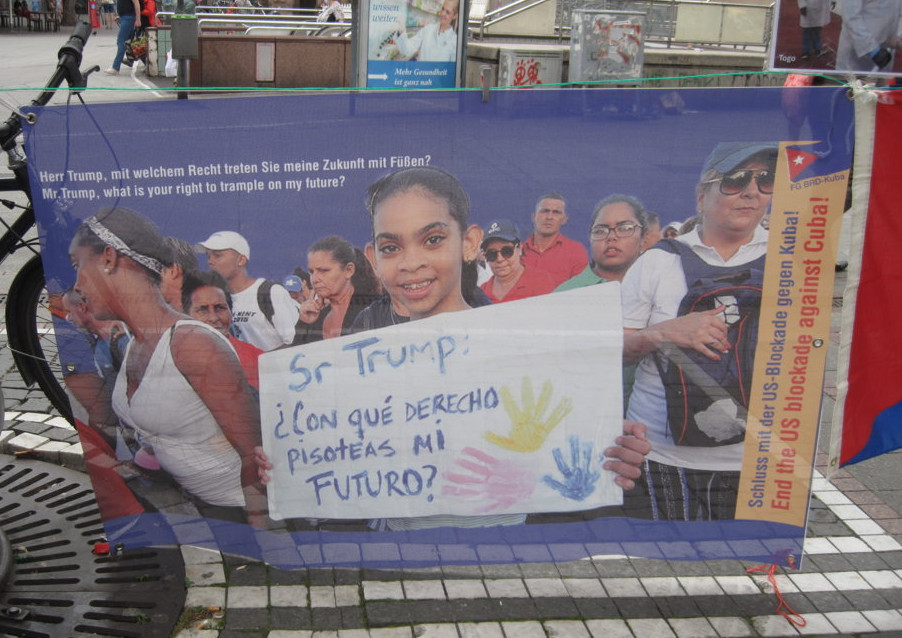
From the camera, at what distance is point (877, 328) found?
3.57 meters

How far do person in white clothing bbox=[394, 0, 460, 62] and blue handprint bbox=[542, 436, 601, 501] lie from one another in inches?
254

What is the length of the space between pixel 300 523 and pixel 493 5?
17203 mm

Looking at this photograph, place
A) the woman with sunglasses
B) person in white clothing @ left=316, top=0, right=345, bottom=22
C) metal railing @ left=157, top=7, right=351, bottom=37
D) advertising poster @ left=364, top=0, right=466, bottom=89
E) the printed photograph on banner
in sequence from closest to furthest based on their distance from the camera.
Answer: the woman with sunglasses, the printed photograph on banner, advertising poster @ left=364, top=0, right=466, bottom=89, metal railing @ left=157, top=7, right=351, bottom=37, person in white clothing @ left=316, top=0, right=345, bottom=22

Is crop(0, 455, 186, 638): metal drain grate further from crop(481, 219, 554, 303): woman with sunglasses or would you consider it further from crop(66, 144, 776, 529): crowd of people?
crop(481, 219, 554, 303): woman with sunglasses

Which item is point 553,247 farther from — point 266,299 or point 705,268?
point 266,299

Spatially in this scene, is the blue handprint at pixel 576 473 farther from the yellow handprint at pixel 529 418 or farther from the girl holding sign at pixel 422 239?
the girl holding sign at pixel 422 239

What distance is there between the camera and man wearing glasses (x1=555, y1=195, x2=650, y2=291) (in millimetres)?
3354

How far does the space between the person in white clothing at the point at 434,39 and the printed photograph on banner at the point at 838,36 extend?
5381 millimetres

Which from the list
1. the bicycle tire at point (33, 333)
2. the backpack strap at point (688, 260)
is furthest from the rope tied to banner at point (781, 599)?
the bicycle tire at point (33, 333)

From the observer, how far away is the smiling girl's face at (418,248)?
3.29 m

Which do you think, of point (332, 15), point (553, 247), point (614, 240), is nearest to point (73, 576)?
point (553, 247)

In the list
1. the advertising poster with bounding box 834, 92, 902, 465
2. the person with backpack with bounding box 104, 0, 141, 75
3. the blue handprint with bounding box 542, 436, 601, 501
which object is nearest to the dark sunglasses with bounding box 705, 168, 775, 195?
the advertising poster with bounding box 834, 92, 902, 465

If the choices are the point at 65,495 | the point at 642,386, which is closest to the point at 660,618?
the point at 642,386

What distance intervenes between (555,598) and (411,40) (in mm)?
6659
